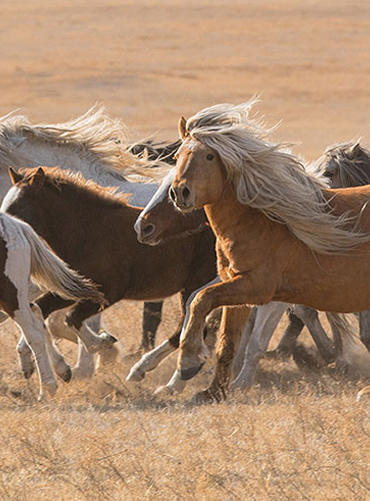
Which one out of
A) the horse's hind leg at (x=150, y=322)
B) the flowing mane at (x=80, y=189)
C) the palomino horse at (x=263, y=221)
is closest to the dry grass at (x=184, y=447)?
the palomino horse at (x=263, y=221)

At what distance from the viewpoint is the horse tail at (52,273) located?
23.7ft

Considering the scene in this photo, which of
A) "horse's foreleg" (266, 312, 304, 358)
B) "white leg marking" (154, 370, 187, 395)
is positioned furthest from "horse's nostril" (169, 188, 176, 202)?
"horse's foreleg" (266, 312, 304, 358)

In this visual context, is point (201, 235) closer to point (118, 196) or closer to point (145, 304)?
point (118, 196)

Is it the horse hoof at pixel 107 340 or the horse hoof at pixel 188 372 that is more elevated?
the horse hoof at pixel 188 372

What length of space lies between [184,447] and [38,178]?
2816 mm

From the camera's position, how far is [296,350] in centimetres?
891

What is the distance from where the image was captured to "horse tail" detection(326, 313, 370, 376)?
847 cm

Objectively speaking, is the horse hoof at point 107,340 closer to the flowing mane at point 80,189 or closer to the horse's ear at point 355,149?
the flowing mane at point 80,189

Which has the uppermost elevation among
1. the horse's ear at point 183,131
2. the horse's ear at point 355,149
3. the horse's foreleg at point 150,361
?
the horse's ear at point 183,131

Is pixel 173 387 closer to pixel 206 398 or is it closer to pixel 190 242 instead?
pixel 206 398

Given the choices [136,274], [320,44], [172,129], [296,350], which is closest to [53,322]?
[136,274]

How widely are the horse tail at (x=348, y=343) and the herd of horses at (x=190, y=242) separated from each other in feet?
0.03

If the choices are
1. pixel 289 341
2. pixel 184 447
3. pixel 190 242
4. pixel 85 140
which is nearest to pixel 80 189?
pixel 190 242

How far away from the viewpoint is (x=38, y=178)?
7816 millimetres
